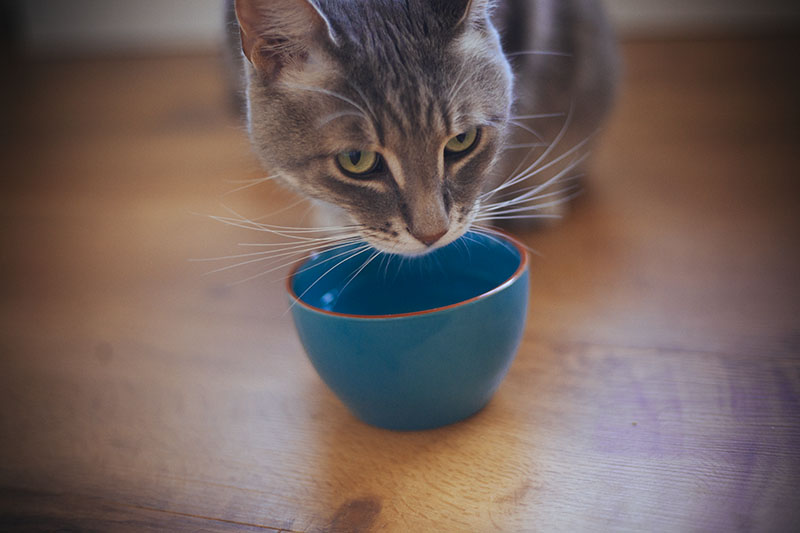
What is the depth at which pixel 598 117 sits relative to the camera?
1.31 m

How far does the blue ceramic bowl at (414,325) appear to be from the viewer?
648mm

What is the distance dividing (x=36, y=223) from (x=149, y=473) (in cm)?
91

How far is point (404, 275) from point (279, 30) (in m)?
0.34

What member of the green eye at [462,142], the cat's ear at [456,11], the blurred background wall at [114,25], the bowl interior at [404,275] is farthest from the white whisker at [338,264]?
the blurred background wall at [114,25]

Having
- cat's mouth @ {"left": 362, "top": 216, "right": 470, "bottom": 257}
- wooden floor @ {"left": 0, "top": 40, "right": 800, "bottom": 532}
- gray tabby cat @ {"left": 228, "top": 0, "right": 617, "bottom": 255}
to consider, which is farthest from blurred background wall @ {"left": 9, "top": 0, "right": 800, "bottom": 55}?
cat's mouth @ {"left": 362, "top": 216, "right": 470, "bottom": 257}

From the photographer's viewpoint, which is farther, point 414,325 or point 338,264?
point 338,264

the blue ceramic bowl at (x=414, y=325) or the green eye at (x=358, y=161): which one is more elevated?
the green eye at (x=358, y=161)

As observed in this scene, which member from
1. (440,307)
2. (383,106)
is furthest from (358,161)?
(440,307)

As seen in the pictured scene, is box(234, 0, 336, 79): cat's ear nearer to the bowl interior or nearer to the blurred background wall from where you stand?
the bowl interior

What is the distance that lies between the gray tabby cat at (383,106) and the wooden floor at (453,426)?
23 centimetres

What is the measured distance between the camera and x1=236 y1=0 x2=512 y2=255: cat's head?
722mm

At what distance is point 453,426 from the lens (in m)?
0.75

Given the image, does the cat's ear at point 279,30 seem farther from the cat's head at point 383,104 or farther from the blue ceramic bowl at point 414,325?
the blue ceramic bowl at point 414,325

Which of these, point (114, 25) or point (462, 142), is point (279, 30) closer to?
point (462, 142)
